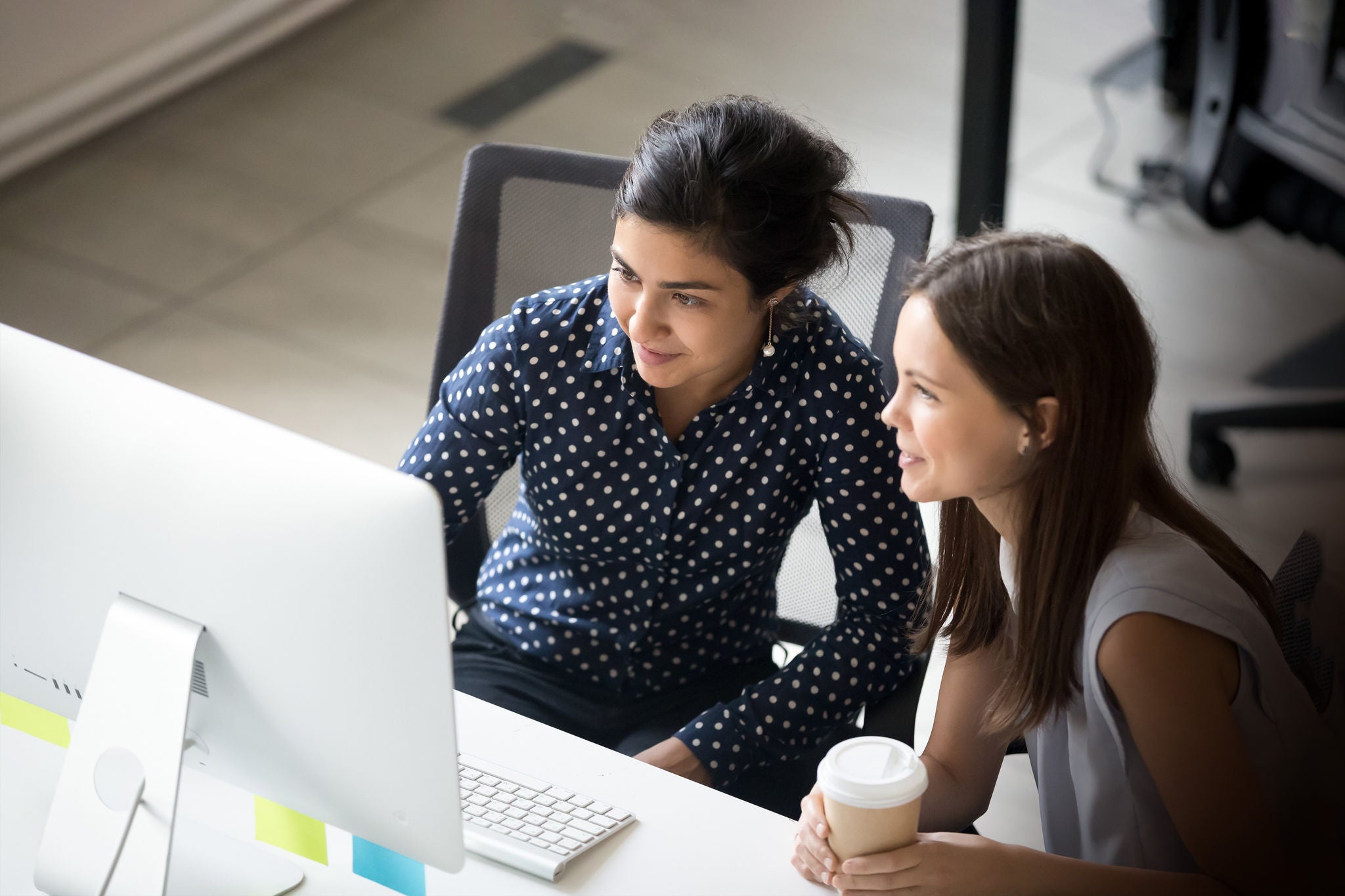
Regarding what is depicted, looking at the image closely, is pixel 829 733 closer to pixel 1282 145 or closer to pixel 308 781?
pixel 308 781

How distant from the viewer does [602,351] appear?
4.91 ft

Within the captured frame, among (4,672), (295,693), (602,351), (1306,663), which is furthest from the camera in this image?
(602,351)

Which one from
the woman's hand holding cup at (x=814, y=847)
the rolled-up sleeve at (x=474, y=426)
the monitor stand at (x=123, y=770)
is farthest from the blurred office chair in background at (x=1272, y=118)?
the monitor stand at (x=123, y=770)

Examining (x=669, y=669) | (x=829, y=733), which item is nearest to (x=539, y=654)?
(x=669, y=669)

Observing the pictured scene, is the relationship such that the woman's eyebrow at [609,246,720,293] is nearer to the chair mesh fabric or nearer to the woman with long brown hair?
the woman with long brown hair

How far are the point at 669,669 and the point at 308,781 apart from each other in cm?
62

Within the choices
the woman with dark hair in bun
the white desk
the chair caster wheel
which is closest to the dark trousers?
the woman with dark hair in bun

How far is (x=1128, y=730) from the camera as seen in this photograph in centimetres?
117

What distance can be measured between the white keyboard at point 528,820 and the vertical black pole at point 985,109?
1.68 metres

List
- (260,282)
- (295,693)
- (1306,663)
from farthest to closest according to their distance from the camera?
(260,282), (1306,663), (295,693)

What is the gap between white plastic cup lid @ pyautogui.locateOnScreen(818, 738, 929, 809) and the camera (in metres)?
1.02

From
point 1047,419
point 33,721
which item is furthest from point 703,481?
point 33,721

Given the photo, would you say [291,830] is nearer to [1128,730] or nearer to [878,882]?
[878,882]

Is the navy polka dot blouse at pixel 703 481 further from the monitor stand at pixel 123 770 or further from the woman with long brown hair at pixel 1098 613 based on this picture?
the monitor stand at pixel 123 770
